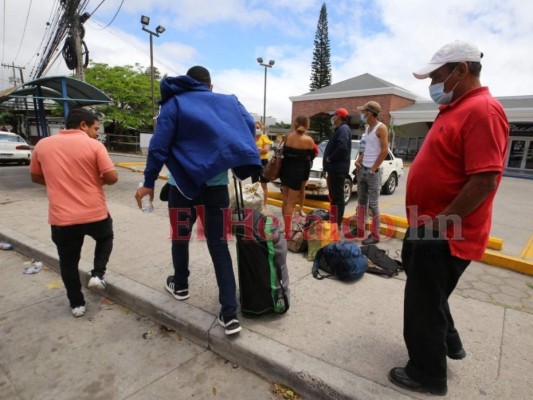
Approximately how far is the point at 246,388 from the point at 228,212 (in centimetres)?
125

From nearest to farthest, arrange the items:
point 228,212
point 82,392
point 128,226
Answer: point 82,392 < point 228,212 < point 128,226

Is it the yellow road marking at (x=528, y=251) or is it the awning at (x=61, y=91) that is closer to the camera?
the yellow road marking at (x=528, y=251)

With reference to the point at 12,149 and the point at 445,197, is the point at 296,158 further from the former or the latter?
the point at 12,149

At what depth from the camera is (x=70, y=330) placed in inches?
111

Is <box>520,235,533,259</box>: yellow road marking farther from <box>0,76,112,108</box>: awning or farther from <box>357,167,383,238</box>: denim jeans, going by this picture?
<box>0,76,112,108</box>: awning

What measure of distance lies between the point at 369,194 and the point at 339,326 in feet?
8.46

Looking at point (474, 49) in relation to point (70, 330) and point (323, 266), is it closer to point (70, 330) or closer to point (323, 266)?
point (323, 266)

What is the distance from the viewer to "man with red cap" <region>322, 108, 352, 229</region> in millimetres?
4656

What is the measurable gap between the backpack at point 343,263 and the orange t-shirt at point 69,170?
2418 mm

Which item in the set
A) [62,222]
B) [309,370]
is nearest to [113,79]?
[62,222]

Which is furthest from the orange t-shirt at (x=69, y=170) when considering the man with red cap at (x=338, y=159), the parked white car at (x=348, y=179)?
the parked white car at (x=348, y=179)

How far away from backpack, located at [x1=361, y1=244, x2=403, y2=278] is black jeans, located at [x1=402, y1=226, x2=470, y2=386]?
1743 millimetres

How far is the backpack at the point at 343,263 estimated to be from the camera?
3.54 m

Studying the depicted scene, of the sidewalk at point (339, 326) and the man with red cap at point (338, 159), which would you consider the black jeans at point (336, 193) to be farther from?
the sidewalk at point (339, 326)
